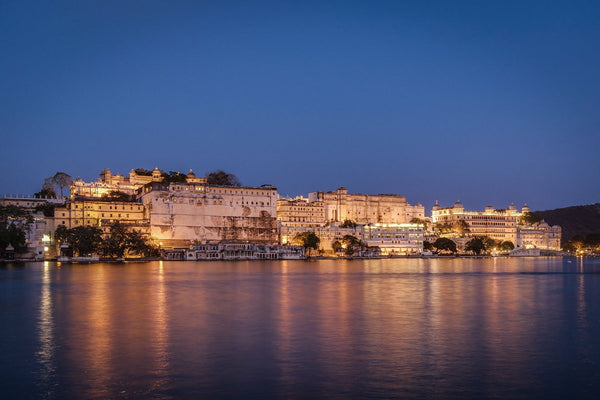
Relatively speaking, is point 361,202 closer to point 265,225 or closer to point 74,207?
point 265,225

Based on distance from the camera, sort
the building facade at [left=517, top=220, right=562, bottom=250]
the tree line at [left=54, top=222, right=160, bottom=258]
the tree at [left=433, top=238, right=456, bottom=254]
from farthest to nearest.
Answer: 1. the building facade at [left=517, top=220, right=562, bottom=250]
2. the tree at [left=433, top=238, right=456, bottom=254]
3. the tree line at [left=54, top=222, right=160, bottom=258]

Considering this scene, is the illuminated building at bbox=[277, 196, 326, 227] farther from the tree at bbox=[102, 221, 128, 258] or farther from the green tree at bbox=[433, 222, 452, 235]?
the tree at bbox=[102, 221, 128, 258]

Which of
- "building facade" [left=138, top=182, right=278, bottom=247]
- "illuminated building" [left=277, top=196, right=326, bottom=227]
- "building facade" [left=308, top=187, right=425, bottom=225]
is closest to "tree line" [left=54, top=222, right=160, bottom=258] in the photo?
"building facade" [left=138, top=182, right=278, bottom=247]

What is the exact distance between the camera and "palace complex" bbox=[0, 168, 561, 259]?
7362cm

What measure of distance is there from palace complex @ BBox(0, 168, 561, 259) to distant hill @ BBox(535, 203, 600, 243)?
72064 mm

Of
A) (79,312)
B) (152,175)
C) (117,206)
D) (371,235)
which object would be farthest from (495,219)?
(79,312)

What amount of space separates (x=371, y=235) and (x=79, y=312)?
73483 millimetres

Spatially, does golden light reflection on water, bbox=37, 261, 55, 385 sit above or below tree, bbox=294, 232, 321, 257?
below

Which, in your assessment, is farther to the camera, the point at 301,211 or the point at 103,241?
the point at 301,211

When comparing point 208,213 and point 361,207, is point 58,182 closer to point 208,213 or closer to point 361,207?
point 208,213

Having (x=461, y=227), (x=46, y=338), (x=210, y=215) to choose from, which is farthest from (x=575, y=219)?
(x=46, y=338)

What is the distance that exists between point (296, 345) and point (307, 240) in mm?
66163

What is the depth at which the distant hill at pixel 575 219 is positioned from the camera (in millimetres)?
163125

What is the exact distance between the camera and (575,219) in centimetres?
17175
